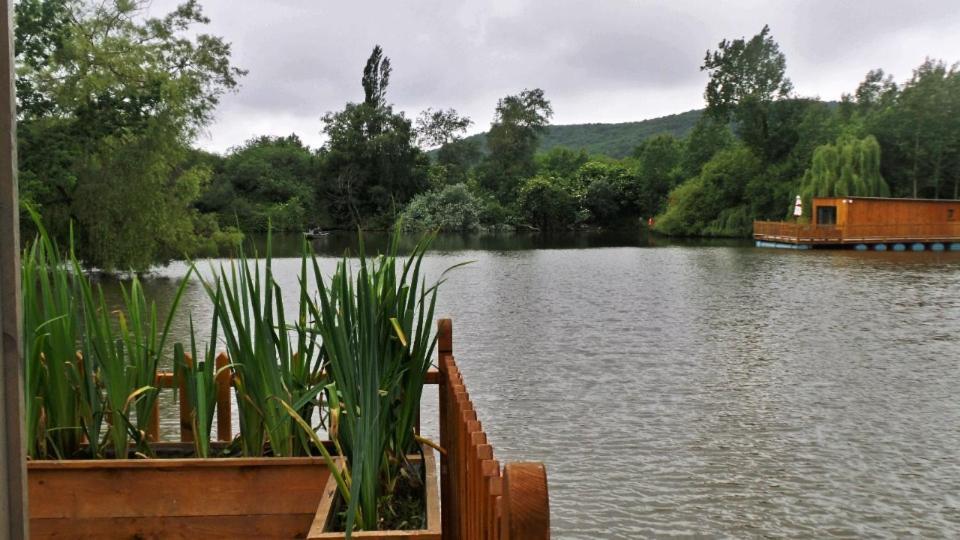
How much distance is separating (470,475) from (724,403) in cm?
589

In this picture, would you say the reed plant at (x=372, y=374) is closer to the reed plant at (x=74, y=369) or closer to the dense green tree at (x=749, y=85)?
the reed plant at (x=74, y=369)

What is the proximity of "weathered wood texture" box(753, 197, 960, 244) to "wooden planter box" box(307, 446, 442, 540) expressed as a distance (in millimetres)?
32250

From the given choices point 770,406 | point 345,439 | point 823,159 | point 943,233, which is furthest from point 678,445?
point 823,159

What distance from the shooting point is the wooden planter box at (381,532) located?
212cm

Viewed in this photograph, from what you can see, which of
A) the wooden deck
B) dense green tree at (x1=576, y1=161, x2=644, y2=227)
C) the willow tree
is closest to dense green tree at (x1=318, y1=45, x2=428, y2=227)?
dense green tree at (x1=576, y1=161, x2=644, y2=227)

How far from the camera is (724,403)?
745 centimetres

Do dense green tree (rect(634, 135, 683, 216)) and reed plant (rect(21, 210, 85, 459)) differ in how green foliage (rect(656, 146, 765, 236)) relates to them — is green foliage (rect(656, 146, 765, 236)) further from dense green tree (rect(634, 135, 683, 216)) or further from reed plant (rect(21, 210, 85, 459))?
reed plant (rect(21, 210, 85, 459))

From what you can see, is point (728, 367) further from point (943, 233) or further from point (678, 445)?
point (943, 233)

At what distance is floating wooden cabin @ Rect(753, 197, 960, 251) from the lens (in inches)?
1267

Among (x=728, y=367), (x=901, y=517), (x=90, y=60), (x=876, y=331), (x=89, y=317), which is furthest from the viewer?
(x=90, y=60)

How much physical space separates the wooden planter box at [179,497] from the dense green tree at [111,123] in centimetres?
1416

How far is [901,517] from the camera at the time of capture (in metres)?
4.75

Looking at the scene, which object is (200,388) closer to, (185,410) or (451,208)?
(185,410)

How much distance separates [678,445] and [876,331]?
6.81 meters
